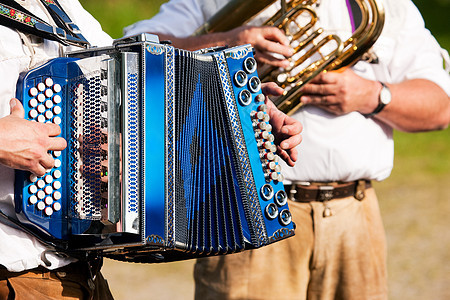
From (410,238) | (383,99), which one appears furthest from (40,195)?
(410,238)

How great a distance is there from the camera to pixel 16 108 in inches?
78.2

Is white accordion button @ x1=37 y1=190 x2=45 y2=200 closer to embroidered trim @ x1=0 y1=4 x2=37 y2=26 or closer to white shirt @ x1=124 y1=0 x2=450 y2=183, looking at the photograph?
embroidered trim @ x1=0 y1=4 x2=37 y2=26

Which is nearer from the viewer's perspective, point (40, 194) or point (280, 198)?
point (40, 194)

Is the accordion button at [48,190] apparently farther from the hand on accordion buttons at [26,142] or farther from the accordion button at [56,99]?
the accordion button at [56,99]

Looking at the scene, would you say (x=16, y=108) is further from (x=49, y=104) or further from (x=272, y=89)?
(x=272, y=89)

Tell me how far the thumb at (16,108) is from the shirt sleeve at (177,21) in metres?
1.32

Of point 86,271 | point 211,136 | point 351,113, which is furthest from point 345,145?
point 86,271

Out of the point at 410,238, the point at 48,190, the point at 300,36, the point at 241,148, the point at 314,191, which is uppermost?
the point at 300,36

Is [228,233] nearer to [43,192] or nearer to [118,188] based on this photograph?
[118,188]

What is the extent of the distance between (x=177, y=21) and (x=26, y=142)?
4.90 feet

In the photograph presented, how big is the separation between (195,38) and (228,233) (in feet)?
3.77

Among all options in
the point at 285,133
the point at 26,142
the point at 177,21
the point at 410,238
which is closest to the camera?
the point at 26,142

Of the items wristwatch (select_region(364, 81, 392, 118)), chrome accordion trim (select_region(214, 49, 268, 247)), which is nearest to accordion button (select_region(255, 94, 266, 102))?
chrome accordion trim (select_region(214, 49, 268, 247))

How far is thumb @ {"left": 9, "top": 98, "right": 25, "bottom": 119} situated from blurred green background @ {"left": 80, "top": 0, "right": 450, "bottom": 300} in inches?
128
